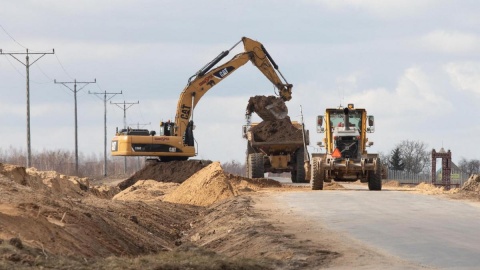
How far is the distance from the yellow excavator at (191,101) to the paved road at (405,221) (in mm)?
16326

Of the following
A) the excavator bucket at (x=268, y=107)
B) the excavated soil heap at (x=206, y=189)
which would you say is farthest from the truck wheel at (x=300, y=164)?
the excavated soil heap at (x=206, y=189)

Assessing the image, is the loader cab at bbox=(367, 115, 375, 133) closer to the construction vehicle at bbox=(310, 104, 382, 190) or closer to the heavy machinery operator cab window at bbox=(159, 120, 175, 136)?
the construction vehicle at bbox=(310, 104, 382, 190)

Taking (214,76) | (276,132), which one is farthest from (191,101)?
(276,132)

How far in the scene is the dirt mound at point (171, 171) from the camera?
56438 millimetres

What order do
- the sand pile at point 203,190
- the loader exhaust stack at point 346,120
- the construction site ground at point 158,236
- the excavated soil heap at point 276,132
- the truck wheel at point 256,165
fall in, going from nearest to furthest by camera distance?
the construction site ground at point 158,236
the sand pile at point 203,190
the loader exhaust stack at point 346,120
the truck wheel at point 256,165
the excavated soil heap at point 276,132

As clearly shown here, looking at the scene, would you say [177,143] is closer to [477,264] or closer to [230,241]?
[230,241]

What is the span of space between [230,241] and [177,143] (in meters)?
34.1

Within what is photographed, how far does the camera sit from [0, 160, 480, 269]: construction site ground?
16.2m

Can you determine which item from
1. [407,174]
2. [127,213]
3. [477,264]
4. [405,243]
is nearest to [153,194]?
[127,213]

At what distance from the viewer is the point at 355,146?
4419 cm

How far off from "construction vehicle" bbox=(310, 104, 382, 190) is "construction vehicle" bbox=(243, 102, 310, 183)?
9.61 metres

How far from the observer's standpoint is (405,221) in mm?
26250

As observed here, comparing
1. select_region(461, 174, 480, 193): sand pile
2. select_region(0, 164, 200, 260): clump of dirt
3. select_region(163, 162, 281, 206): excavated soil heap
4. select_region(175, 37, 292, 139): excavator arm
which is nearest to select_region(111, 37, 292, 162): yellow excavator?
select_region(175, 37, 292, 139): excavator arm

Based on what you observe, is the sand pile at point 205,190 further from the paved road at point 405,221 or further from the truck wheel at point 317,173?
the truck wheel at point 317,173
